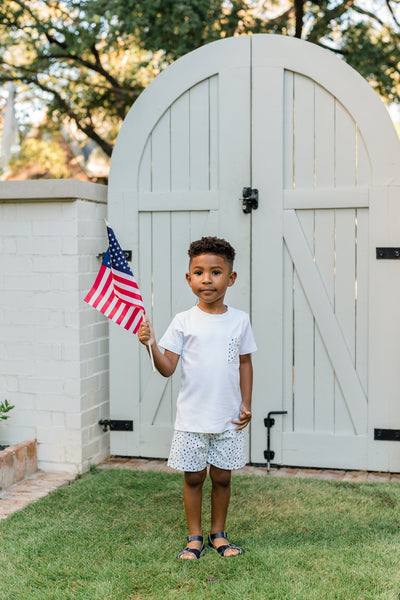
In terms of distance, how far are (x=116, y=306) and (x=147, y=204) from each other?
163 centimetres

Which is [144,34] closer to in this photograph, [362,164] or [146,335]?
[362,164]

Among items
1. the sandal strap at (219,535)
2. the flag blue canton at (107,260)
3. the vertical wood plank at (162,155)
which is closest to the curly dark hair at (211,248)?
the flag blue canton at (107,260)

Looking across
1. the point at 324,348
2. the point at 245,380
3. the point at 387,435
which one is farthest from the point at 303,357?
the point at 245,380

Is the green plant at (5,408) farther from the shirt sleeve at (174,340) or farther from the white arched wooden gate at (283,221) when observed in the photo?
the shirt sleeve at (174,340)

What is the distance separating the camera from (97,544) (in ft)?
10.6

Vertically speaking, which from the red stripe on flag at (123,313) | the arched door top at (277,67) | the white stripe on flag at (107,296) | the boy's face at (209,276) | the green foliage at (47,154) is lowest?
the red stripe on flag at (123,313)

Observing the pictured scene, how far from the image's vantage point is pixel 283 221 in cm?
450

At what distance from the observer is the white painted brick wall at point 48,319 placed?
4.36 m

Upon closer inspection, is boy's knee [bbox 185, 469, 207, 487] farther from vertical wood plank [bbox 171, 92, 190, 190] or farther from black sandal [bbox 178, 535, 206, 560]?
vertical wood plank [bbox 171, 92, 190, 190]

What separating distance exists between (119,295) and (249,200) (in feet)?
5.25

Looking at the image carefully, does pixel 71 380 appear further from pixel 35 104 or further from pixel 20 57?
pixel 20 57

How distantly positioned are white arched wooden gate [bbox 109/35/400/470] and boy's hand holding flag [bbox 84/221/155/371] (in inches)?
58.2

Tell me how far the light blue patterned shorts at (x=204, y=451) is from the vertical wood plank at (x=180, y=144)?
2046mm

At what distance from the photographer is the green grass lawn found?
2.76 meters
